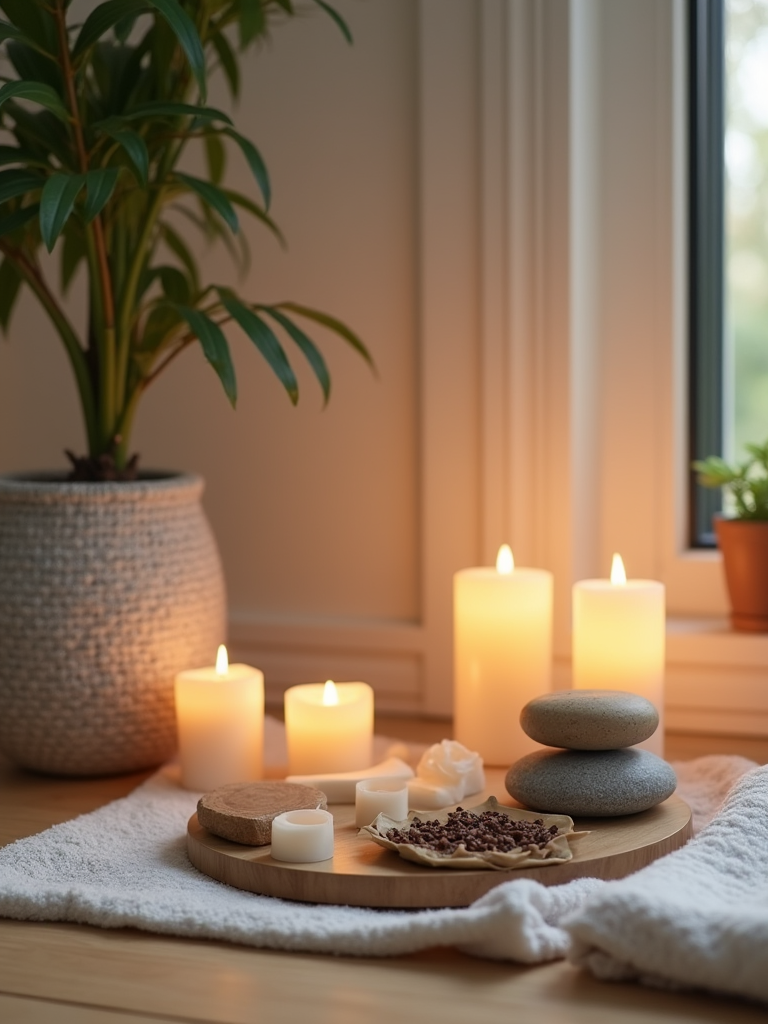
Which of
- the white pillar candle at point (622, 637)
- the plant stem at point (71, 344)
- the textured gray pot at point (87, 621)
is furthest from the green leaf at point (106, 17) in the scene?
the white pillar candle at point (622, 637)

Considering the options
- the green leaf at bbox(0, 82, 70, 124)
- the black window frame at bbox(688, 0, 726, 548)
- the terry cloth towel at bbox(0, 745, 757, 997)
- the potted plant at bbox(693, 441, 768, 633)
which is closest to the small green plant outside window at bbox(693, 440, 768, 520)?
the potted plant at bbox(693, 441, 768, 633)

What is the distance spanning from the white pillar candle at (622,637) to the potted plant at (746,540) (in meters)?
0.21

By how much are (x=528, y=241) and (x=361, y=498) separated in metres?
0.36

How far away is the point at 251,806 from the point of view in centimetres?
95

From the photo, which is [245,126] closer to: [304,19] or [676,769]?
[304,19]

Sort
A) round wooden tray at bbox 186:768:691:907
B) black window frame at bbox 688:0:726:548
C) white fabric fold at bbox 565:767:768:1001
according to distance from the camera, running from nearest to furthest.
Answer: white fabric fold at bbox 565:767:768:1001, round wooden tray at bbox 186:768:691:907, black window frame at bbox 688:0:726:548

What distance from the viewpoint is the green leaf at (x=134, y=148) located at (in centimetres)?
103

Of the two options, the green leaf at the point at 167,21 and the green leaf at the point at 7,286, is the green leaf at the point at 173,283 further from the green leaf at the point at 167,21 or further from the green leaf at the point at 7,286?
the green leaf at the point at 167,21

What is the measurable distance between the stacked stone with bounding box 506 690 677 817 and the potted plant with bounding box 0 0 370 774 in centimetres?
37

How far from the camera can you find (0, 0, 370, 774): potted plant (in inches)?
44.2

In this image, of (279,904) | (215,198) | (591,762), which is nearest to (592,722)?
(591,762)

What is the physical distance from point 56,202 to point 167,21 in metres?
0.20

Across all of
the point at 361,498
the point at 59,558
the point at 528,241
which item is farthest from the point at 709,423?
the point at 59,558

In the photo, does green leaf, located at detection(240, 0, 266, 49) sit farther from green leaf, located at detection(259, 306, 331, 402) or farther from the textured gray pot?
the textured gray pot
